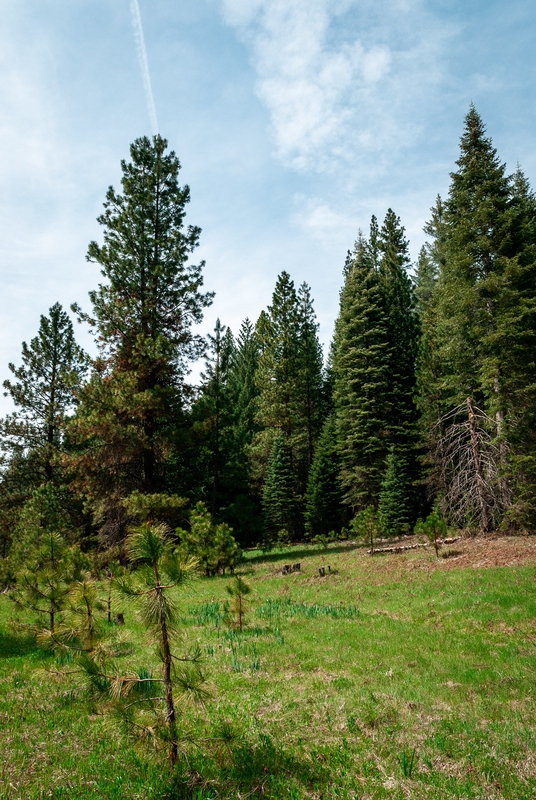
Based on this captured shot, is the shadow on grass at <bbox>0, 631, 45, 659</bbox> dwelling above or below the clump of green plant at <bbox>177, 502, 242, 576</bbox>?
below

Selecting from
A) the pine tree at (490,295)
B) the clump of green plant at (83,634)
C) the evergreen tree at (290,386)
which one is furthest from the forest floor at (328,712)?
the evergreen tree at (290,386)

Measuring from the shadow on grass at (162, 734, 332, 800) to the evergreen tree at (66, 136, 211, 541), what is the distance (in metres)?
13.9

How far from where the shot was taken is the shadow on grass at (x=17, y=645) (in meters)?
8.37

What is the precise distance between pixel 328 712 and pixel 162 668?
8.88 feet

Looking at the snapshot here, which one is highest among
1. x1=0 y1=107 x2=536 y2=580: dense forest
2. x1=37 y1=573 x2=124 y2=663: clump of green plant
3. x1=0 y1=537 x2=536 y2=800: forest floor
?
x1=0 y1=107 x2=536 y2=580: dense forest

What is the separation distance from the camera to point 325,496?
106 ft

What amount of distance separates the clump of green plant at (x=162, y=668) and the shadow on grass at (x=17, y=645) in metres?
5.85

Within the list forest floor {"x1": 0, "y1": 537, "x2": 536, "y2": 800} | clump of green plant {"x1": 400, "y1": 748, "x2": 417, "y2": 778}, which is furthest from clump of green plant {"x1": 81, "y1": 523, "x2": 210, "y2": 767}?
clump of green plant {"x1": 400, "y1": 748, "x2": 417, "y2": 778}

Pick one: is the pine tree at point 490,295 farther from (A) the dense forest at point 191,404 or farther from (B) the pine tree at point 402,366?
(B) the pine tree at point 402,366

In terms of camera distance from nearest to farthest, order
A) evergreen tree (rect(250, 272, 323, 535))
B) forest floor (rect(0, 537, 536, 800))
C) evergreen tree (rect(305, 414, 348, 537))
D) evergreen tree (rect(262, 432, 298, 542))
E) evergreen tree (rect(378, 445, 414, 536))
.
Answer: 1. forest floor (rect(0, 537, 536, 800))
2. evergreen tree (rect(378, 445, 414, 536))
3. evergreen tree (rect(305, 414, 348, 537))
4. evergreen tree (rect(262, 432, 298, 542))
5. evergreen tree (rect(250, 272, 323, 535))

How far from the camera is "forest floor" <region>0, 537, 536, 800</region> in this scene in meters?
3.83

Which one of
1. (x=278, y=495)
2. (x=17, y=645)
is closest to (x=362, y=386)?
(x=278, y=495)

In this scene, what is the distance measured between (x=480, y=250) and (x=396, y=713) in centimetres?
1748

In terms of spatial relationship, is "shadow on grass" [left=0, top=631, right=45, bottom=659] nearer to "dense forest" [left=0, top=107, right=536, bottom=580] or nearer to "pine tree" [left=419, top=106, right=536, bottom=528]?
"dense forest" [left=0, top=107, right=536, bottom=580]
